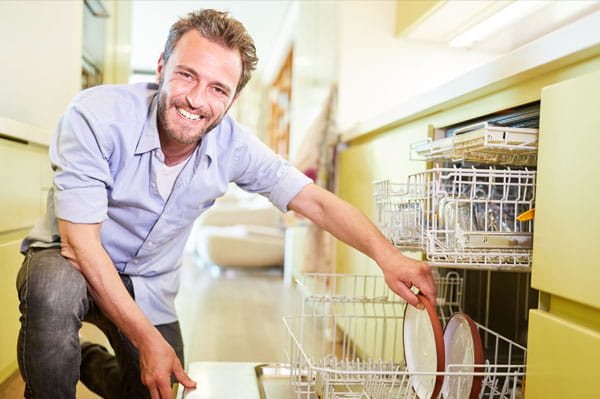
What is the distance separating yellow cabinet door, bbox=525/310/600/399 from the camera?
0.85 m

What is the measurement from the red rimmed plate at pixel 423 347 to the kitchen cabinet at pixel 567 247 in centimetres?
15

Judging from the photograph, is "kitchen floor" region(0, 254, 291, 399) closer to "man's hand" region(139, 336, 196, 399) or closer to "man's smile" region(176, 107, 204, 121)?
"man's hand" region(139, 336, 196, 399)

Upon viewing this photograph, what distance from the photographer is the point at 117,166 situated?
1.33 meters

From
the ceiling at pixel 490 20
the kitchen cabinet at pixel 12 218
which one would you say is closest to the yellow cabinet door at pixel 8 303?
the kitchen cabinet at pixel 12 218

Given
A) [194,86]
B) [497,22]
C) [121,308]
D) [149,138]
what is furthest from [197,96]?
[497,22]

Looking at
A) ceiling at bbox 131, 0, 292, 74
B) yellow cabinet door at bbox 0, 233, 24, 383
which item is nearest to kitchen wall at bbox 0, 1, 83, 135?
yellow cabinet door at bbox 0, 233, 24, 383

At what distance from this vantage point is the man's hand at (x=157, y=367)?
3.64 feet

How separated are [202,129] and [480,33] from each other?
1611 millimetres

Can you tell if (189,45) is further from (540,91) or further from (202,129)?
(540,91)

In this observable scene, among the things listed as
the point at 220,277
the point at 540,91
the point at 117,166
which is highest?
the point at 540,91

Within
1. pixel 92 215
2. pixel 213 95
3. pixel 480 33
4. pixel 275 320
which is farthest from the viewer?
pixel 275 320

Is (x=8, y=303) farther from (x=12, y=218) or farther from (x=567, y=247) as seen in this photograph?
(x=567, y=247)

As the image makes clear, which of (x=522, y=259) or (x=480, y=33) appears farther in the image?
(x=480, y=33)

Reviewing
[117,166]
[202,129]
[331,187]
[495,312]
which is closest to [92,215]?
[117,166]
